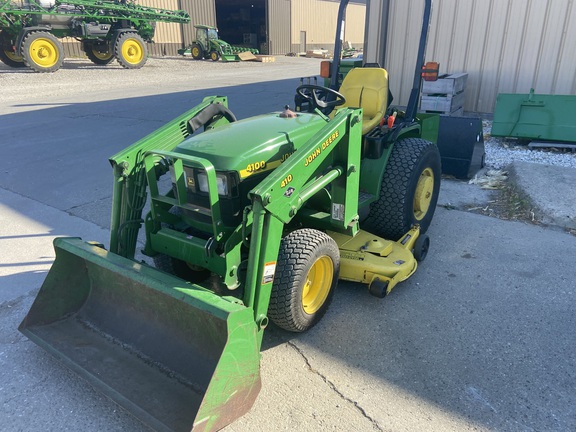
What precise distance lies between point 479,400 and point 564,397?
0.45 m

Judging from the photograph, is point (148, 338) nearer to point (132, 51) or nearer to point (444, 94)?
point (444, 94)

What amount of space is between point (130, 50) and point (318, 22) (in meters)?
23.0

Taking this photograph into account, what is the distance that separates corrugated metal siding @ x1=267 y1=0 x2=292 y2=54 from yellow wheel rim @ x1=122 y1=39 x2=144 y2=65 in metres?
16.4

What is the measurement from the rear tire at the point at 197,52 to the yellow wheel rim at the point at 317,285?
25.8m

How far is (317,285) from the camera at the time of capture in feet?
9.88

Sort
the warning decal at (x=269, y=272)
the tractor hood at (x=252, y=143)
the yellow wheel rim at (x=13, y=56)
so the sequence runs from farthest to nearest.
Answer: the yellow wheel rim at (x=13, y=56) < the tractor hood at (x=252, y=143) < the warning decal at (x=269, y=272)

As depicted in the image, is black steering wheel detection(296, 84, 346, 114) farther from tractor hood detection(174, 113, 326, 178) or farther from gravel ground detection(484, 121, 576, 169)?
gravel ground detection(484, 121, 576, 169)

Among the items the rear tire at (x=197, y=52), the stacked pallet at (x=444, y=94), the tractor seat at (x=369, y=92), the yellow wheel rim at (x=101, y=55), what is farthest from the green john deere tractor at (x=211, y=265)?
the rear tire at (x=197, y=52)

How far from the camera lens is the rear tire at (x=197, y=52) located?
26.3m

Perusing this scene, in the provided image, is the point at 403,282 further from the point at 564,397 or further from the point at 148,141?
the point at 148,141

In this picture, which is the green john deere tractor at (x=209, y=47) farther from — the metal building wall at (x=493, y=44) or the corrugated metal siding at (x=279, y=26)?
the metal building wall at (x=493, y=44)

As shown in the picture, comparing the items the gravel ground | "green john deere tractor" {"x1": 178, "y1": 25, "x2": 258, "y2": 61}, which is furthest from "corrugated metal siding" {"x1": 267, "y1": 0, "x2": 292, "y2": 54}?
the gravel ground

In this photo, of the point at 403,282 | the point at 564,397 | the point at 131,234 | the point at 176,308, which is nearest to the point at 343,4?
the point at 403,282

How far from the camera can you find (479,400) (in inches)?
95.0
